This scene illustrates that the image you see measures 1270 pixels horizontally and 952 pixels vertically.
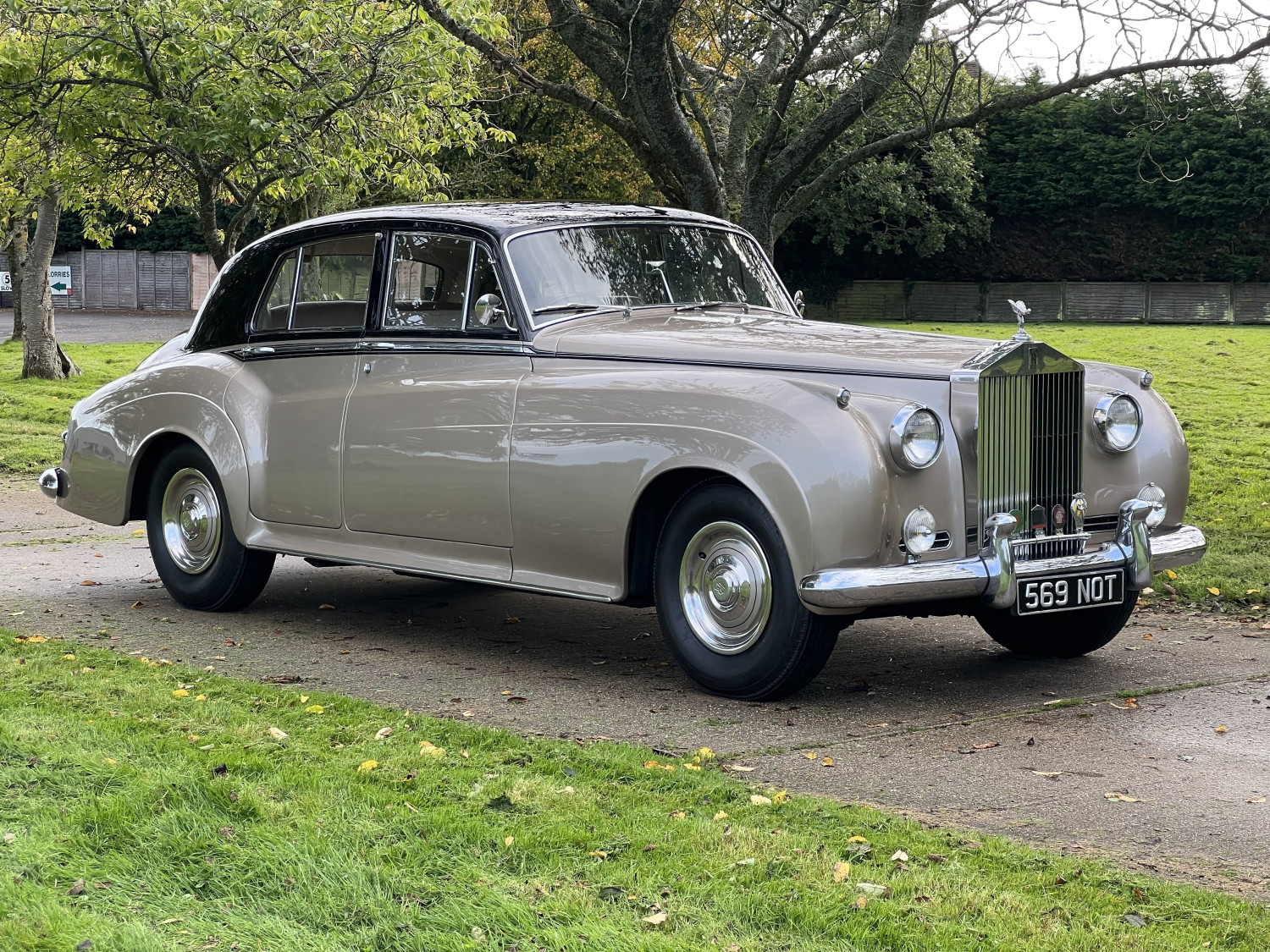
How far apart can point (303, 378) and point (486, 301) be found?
1.28 m

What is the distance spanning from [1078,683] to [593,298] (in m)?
2.65

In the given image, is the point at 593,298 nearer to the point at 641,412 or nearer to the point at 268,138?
the point at 641,412

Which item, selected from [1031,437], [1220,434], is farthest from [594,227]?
[1220,434]

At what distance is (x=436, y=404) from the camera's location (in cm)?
682

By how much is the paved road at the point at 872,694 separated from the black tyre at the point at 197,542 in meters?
0.14

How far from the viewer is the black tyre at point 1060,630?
22.1 ft

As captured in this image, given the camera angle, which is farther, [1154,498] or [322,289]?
[322,289]

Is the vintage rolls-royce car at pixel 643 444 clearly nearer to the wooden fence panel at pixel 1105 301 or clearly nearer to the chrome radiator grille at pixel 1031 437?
the chrome radiator grille at pixel 1031 437

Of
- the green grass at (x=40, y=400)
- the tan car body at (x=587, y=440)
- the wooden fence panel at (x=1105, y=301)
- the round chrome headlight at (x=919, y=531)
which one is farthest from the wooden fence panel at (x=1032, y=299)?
the round chrome headlight at (x=919, y=531)

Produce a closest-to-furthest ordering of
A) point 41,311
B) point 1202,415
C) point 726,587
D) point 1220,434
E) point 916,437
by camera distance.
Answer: point 916,437 < point 726,587 < point 1220,434 < point 1202,415 < point 41,311

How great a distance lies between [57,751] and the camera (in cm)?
495

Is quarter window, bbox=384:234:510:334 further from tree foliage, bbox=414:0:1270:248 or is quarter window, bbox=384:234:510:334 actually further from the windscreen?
tree foliage, bbox=414:0:1270:248

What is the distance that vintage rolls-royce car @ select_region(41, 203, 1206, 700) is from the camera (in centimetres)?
564

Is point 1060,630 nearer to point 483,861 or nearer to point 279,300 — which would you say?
point 483,861
